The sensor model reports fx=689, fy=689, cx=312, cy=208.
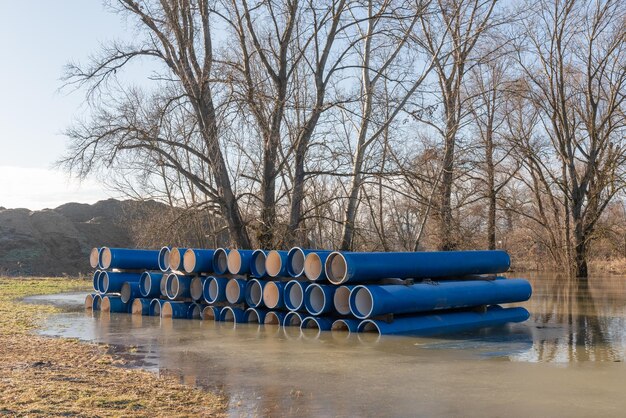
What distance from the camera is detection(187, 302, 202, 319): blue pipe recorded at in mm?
13102

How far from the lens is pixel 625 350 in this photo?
880cm

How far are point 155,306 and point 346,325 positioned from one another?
176 inches

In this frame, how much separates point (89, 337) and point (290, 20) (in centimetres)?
971

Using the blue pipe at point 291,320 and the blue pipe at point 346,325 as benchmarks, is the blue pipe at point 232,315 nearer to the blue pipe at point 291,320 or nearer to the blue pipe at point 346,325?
the blue pipe at point 291,320

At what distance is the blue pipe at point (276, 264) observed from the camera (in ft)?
38.5

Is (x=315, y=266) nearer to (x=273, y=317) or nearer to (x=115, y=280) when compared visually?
(x=273, y=317)

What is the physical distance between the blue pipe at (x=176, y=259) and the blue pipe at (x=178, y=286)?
155 millimetres

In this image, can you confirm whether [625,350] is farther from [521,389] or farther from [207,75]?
[207,75]

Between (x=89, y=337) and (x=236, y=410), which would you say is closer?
(x=236, y=410)

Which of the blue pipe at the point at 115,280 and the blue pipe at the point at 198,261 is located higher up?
the blue pipe at the point at 198,261

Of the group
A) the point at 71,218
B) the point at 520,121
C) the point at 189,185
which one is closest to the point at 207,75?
the point at 189,185

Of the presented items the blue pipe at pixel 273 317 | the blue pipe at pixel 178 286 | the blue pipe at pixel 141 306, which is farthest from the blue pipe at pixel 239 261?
the blue pipe at pixel 141 306

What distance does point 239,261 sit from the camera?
12312mm

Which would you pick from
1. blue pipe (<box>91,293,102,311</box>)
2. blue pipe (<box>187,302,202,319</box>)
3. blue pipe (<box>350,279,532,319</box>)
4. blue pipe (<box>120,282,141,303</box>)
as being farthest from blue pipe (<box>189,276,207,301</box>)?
blue pipe (<box>350,279,532,319</box>)
